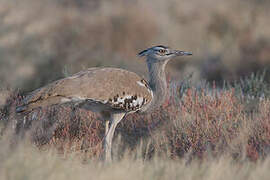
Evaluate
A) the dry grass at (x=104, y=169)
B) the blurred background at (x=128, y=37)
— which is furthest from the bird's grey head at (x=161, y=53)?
the blurred background at (x=128, y=37)

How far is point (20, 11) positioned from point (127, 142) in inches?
234

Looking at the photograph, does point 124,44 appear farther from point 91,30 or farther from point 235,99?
point 235,99

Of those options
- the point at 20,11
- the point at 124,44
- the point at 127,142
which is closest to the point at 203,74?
the point at 124,44

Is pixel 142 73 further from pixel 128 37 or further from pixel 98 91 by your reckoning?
pixel 98 91

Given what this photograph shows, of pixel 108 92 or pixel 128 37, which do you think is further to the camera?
pixel 128 37

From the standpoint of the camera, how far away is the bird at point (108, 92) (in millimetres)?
5195

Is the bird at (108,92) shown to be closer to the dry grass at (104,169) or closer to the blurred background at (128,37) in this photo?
the dry grass at (104,169)

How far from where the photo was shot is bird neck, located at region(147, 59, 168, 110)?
6191 millimetres

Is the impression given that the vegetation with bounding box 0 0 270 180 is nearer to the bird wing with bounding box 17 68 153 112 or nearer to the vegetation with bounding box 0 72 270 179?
the vegetation with bounding box 0 72 270 179

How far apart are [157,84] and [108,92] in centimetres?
93

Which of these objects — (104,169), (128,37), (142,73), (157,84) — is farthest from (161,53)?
(128,37)

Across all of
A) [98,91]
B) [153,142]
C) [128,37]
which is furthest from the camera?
[128,37]

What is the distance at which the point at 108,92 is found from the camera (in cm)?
556

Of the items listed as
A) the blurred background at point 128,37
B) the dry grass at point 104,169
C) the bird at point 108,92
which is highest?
the blurred background at point 128,37
